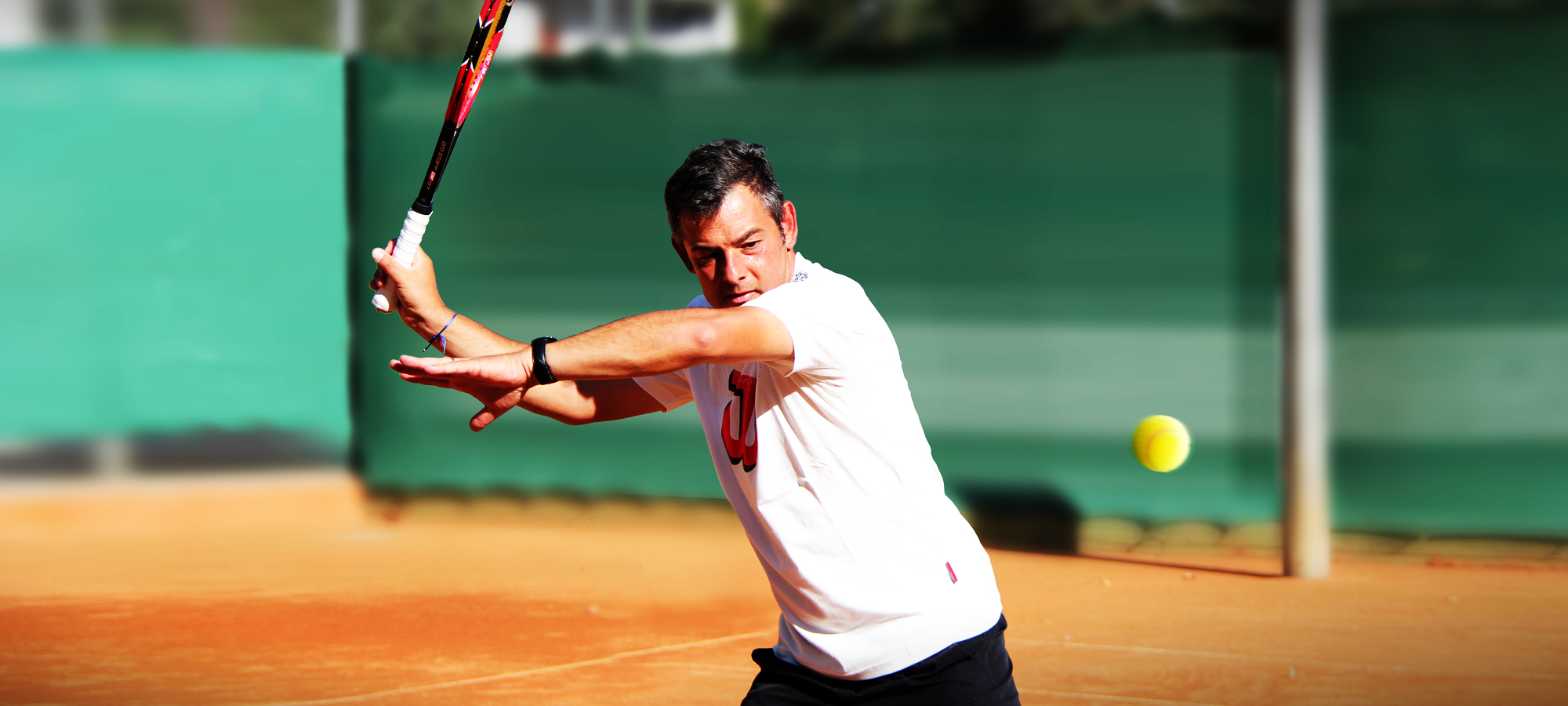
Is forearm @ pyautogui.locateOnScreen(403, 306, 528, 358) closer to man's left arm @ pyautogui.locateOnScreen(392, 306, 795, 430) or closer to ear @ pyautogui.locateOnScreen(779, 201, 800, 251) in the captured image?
man's left arm @ pyautogui.locateOnScreen(392, 306, 795, 430)

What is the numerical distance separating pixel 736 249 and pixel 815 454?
41cm

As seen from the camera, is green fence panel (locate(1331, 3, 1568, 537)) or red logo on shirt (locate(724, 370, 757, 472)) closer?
red logo on shirt (locate(724, 370, 757, 472))

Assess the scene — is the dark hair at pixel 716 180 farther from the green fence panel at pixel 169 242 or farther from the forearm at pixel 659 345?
the green fence panel at pixel 169 242

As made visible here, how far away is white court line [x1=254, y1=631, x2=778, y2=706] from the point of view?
4.51 m

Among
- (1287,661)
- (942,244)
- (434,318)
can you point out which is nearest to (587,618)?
(1287,661)

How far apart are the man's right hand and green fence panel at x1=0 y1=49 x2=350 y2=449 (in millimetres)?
6133

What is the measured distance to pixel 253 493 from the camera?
8.30m

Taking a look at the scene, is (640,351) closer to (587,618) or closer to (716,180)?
(716,180)

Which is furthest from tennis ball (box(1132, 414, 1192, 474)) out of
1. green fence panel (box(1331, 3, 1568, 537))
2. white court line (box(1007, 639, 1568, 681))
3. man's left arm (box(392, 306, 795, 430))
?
man's left arm (box(392, 306, 795, 430))

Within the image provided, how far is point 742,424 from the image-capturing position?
8.36 feet

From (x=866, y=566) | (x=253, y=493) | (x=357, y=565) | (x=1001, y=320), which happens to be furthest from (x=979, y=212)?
(x=866, y=566)

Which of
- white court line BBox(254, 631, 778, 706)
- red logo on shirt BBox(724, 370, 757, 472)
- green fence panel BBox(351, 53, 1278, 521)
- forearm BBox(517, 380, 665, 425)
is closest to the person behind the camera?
red logo on shirt BBox(724, 370, 757, 472)

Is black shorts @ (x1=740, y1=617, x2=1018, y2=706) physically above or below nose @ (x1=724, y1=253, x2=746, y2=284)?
below

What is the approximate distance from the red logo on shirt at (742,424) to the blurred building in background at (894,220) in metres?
4.85
